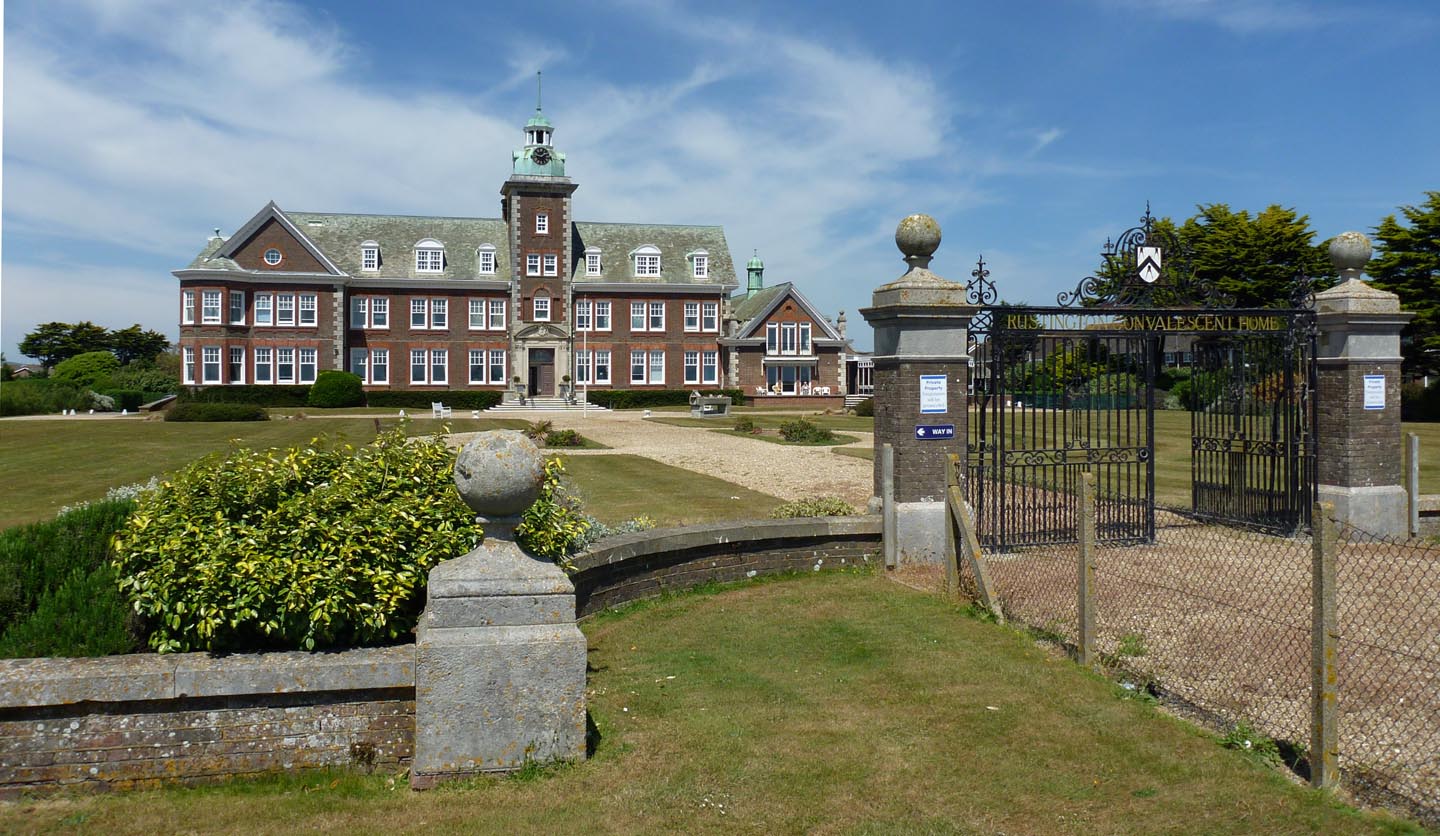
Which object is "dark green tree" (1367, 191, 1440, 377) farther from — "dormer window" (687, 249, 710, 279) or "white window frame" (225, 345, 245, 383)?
"white window frame" (225, 345, 245, 383)

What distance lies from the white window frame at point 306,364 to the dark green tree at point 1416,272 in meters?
53.0

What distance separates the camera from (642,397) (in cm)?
5881

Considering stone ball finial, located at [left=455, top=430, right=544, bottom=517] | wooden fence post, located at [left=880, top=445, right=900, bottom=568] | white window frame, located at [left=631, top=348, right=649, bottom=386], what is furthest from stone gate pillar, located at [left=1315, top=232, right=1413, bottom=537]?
white window frame, located at [left=631, top=348, right=649, bottom=386]

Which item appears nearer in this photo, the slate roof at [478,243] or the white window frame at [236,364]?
the white window frame at [236,364]


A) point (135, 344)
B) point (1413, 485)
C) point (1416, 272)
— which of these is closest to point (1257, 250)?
point (1416, 272)

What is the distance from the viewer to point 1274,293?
51375 mm

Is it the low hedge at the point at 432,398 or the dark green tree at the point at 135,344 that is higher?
the dark green tree at the point at 135,344

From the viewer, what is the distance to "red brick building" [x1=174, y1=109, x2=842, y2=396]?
54156 mm

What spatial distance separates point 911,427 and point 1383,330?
6178 mm

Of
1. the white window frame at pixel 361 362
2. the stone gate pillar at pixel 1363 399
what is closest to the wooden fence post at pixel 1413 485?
the stone gate pillar at pixel 1363 399

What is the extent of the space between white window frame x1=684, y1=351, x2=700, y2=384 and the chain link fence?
51094 millimetres

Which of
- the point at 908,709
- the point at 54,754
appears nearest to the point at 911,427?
the point at 908,709

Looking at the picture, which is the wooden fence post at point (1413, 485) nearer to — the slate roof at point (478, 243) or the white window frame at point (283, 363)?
the slate roof at point (478, 243)

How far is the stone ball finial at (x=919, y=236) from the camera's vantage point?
409 inches
